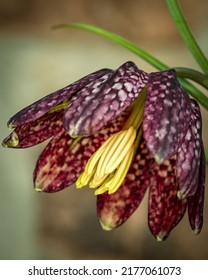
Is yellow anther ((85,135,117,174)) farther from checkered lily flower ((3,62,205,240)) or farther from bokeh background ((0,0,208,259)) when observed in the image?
bokeh background ((0,0,208,259))

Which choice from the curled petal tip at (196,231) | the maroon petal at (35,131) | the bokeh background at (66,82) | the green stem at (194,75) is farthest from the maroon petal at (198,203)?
the bokeh background at (66,82)

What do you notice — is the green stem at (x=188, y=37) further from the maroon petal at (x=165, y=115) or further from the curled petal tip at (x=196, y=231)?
the curled petal tip at (x=196, y=231)

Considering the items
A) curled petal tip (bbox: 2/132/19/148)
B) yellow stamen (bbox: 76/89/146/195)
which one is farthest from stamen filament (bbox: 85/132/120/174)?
curled petal tip (bbox: 2/132/19/148)

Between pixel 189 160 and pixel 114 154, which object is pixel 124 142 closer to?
pixel 114 154

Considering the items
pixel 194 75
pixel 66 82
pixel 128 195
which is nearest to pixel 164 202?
pixel 128 195
